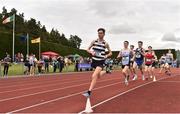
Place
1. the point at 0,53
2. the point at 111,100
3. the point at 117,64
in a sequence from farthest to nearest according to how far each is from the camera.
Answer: the point at 117,64
the point at 0,53
the point at 111,100

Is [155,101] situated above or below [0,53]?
below

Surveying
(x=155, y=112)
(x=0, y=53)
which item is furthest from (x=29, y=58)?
(x=155, y=112)

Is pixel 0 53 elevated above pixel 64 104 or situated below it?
above

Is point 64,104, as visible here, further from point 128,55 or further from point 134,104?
point 128,55

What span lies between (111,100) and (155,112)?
2955 mm

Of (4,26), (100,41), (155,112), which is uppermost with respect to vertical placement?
(4,26)

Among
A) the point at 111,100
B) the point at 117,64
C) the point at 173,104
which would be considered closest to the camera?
the point at 173,104

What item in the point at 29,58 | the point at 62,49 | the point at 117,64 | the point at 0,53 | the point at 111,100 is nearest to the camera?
the point at 111,100

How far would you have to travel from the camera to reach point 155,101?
43.3ft

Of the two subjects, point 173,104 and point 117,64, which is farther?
point 117,64

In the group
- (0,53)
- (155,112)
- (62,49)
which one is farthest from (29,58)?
(62,49)

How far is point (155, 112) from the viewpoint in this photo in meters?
10.8

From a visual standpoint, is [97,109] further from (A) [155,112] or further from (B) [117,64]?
(B) [117,64]

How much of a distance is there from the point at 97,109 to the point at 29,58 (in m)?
24.5
